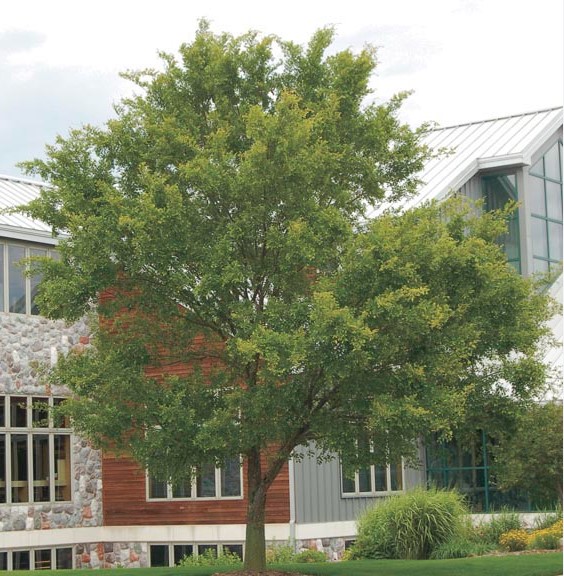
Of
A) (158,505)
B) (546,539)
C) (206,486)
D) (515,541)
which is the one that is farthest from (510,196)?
(158,505)

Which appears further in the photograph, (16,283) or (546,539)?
(16,283)

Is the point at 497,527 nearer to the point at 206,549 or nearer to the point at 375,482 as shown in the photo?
the point at 375,482

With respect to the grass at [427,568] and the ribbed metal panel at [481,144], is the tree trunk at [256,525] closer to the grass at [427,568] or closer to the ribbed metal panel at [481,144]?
the grass at [427,568]

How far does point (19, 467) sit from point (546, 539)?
38.8ft

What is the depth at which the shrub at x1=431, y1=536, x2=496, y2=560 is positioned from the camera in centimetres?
2123

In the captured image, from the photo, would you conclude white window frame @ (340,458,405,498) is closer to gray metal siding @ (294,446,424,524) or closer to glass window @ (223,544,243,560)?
gray metal siding @ (294,446,424,524)

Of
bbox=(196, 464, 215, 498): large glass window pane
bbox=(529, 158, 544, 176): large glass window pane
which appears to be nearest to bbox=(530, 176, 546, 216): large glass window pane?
bbox=(529, 158, 544, 176): large glass window pane

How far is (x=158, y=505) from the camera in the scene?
27.2m

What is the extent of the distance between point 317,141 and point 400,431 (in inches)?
164

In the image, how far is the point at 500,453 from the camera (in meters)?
23.6

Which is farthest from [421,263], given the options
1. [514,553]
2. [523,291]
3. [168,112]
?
[514,553]

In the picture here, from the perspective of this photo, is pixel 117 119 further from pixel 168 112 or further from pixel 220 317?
pixel 220 317

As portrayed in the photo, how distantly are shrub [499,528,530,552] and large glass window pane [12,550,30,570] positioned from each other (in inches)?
421

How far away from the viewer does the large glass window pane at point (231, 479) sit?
25.9m
